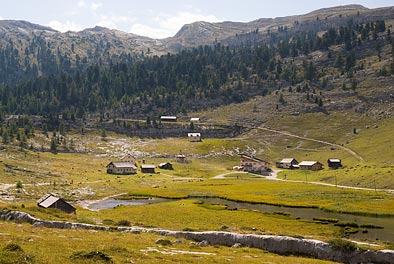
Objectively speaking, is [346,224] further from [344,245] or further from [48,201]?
[48,201]

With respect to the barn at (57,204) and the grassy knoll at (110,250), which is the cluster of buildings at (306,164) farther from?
the grassy knoll at (110,250)

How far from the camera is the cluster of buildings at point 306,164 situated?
568ft

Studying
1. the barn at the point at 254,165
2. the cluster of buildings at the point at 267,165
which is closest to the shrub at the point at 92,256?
the cluster of buildings at the point at 267,165

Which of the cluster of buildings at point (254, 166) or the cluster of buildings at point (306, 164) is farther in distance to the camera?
→ the cluster of buildings at point (254, 166)

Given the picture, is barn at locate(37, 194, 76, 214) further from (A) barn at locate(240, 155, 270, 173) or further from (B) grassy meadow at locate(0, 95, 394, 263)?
(A) barn at locate(240, 155, 270, 173)

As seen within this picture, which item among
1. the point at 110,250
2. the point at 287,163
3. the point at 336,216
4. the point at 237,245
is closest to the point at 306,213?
the point at 336,216

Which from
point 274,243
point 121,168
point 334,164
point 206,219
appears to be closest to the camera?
point 274,243

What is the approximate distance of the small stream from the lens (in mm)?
71062

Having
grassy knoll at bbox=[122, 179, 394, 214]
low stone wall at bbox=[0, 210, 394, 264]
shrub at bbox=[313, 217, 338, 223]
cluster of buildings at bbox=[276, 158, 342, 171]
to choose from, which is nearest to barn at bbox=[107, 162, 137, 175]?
grassy knoll at bbox=[122, 179, 394, 214]

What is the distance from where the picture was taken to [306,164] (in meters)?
182

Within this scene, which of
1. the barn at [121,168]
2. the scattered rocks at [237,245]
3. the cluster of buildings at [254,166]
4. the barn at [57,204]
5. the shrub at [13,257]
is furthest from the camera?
the cluster of buildings at [254,166]

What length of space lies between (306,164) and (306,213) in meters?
90.4

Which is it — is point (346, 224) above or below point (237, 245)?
below

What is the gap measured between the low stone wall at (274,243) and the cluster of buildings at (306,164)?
125 meters
